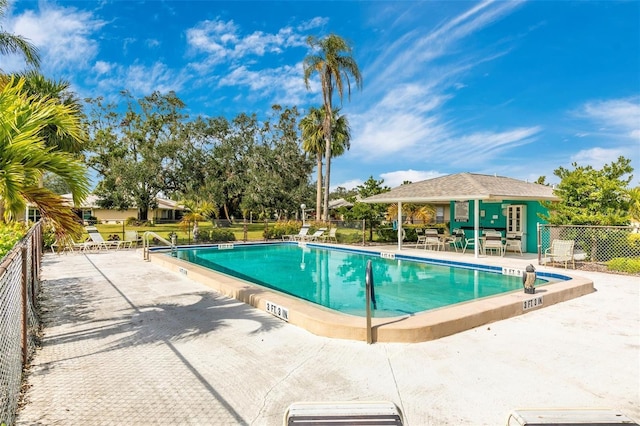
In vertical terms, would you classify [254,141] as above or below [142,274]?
above

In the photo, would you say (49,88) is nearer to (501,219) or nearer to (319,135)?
(319,135)

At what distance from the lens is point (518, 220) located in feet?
52.7

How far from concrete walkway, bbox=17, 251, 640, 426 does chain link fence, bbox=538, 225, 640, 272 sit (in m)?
5.42

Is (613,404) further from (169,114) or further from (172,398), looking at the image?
(169,114)

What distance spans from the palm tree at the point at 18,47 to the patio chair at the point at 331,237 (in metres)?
14.5

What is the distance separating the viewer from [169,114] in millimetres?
37000

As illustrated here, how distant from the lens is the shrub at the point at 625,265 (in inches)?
393

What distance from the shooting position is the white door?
52.2 ft

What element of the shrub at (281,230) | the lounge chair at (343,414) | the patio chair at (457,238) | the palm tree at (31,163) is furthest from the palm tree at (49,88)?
the patio chair at (457,238)

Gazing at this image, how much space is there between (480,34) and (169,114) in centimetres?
2973

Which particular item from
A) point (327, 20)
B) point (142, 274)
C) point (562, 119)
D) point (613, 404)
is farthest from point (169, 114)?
point (613, 404)

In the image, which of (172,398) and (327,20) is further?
(327,20)

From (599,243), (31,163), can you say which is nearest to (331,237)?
(599,243)

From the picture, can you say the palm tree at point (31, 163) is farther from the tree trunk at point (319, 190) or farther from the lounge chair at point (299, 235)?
the tree trunk at point (319, 190)
